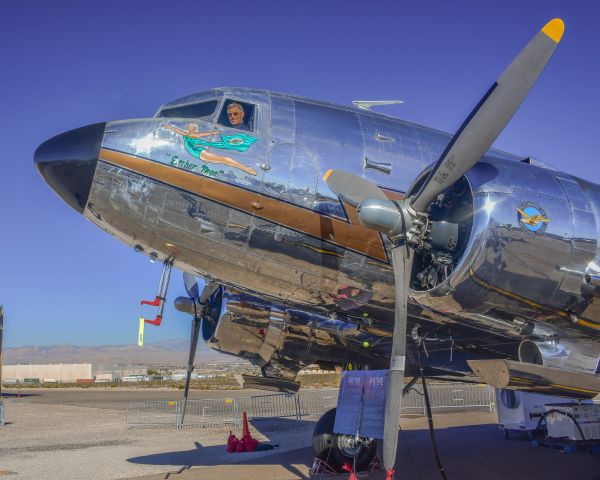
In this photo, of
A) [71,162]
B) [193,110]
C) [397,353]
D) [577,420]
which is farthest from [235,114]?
[577,420]

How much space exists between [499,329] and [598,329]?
1220 mm

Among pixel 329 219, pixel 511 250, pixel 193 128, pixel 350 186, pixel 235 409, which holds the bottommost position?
pixel 235 409

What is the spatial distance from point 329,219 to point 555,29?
3.35 metres

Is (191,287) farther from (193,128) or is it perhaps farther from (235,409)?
(235,409)

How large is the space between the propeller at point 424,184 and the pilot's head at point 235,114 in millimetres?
1551

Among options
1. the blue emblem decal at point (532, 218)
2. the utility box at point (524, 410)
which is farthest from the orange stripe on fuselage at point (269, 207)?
the utility box at point (524, 410)

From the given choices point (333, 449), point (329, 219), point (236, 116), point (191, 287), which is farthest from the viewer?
point (191, 287)

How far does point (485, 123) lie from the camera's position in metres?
6.66

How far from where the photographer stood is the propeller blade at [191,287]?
1215cm

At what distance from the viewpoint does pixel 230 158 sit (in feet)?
24.0

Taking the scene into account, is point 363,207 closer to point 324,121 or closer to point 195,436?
point 324,121

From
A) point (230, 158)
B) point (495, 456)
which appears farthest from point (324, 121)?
point (495, 456)

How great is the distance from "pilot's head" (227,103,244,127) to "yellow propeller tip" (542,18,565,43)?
3.77m

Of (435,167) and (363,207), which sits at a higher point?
(435,167)
